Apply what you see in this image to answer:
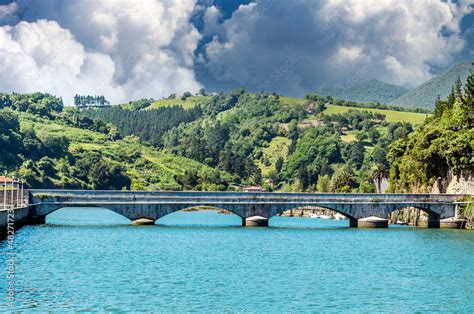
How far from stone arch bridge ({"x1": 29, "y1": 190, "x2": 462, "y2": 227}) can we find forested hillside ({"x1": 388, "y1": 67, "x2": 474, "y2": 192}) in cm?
650

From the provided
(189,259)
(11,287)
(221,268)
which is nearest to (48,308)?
(11,287)

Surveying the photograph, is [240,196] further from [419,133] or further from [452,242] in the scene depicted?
[419,133]

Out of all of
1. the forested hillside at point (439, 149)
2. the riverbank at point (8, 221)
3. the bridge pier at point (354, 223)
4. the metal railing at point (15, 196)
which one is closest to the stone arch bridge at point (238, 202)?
the bridge pier at point (354, 223)

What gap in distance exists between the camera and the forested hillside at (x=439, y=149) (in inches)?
4161

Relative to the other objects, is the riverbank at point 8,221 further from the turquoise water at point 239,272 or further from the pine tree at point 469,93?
the pine tree at point 469,93

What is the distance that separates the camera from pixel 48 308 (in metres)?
39.7

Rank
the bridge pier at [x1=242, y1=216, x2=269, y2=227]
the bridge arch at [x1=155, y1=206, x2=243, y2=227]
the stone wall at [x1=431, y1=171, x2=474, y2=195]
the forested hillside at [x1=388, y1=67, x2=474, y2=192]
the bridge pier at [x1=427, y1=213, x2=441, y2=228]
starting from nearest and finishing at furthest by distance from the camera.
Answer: the bridge pier at [x1=242, y1=216, x2=269, y2=227], the bridge pier at [x1=427, y1=213, x2=441, y2=228], the forested hillside at [x1=388, y1=67, x2=474, y2=192], the stone wall at [x1=431, y1=171, x2=474, y2=195], the bridge arch at [x1=155, y1=206, x2=243, y2=227]

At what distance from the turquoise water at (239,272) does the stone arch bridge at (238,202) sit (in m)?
8.61

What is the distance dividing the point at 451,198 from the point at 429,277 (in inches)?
1984

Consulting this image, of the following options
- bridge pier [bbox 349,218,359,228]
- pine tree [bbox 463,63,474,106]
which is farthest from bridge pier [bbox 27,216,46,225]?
pine tree [bbox 463,63,474,106]

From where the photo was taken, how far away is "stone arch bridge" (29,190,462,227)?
95.2 m

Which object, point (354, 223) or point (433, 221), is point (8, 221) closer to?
point (354, 223)

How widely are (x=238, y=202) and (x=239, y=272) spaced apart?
143 feet

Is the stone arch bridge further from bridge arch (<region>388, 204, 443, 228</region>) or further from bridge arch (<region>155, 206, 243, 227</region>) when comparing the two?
bridge arch (<region>155, 206, 243, 227</region>)
